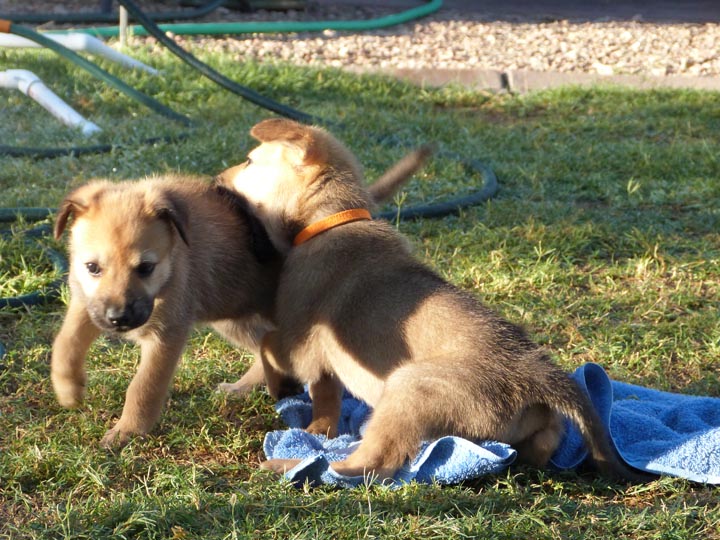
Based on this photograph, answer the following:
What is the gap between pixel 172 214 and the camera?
3678 mm

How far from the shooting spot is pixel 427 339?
3.62m

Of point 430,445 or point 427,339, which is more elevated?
point 427,339

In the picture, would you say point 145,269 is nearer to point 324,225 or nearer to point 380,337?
point 324,225

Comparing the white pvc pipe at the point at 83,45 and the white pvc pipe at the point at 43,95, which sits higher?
the white pvc pipe at the point at 83,45

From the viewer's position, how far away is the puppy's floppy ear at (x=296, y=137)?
405cm

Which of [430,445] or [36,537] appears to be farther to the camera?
[430,445]

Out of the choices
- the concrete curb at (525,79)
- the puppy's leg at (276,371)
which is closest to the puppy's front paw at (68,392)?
the puppy's leg at (276,371)

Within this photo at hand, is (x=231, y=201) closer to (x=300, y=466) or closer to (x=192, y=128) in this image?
(x=300, y=466)

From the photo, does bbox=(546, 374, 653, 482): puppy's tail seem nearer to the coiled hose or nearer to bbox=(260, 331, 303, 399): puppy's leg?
bbox=(260, 331, 303, 399): puppy's leg

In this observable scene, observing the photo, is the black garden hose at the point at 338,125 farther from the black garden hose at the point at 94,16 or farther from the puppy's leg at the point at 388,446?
the black garden hose at the point at 94,16

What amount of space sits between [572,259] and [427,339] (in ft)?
7.42

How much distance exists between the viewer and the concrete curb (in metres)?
10.0

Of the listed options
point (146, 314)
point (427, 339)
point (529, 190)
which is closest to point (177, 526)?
point (146, 314)

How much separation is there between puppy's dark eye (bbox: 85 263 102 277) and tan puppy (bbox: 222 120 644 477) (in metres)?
0.75
